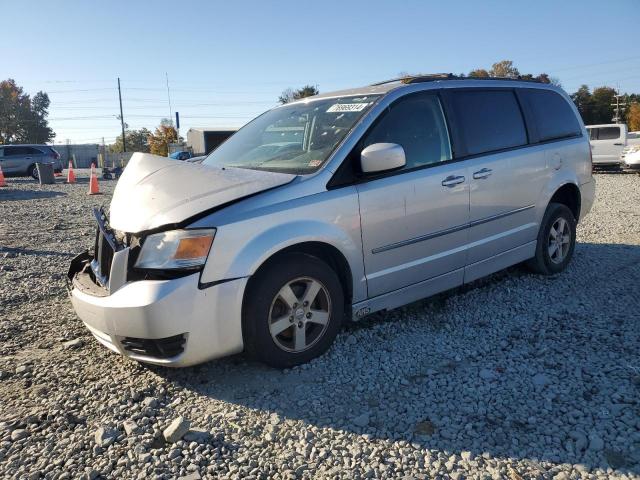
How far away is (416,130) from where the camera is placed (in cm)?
397

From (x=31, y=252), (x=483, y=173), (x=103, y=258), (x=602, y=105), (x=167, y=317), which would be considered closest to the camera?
(x=167, y=317)

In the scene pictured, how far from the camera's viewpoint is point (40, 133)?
8875 centimetres

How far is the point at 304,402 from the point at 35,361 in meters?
1.97

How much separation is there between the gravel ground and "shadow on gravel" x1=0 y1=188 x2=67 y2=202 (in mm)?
11832

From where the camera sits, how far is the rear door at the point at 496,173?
13.8 feet

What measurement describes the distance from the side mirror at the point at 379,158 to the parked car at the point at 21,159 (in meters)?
24.6

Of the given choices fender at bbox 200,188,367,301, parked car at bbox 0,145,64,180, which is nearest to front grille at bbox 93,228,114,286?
fender at bbox 200,188,367,301

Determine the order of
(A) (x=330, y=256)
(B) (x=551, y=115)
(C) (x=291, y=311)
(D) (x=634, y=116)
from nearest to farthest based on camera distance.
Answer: (C) (x=291, y=311) → (A) (x=330, y=256) → (B) (x=551, y=115) → (D) (x=634, y=116)

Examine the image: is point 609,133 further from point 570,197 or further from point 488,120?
point 488,120

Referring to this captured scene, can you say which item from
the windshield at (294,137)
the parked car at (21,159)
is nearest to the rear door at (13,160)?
the parked car at (21,159)

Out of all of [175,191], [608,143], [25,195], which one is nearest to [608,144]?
→ [608,143]

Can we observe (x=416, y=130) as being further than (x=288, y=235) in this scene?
Yes

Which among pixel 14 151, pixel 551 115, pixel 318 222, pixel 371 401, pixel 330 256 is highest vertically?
pixel 14 151

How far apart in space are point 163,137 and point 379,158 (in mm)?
74276
